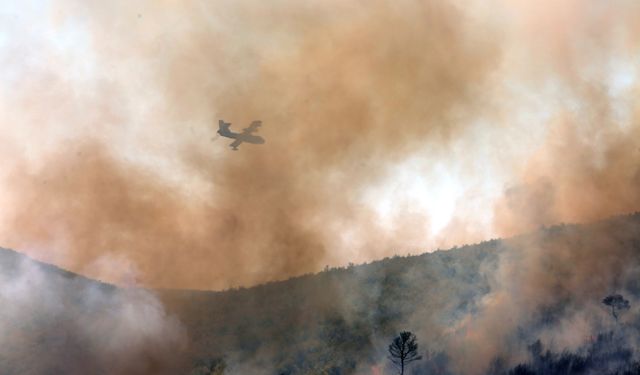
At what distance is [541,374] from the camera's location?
173 feet

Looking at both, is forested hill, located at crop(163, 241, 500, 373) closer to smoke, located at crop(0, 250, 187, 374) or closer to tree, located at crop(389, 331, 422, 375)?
tree, located at crop(389, 331, 422, 375)

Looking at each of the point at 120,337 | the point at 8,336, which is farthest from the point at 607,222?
the point at 8,336

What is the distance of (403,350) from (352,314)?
9.23 meters

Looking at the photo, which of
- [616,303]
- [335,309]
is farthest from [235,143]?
[616,303]

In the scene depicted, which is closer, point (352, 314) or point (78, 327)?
point (352, 314)

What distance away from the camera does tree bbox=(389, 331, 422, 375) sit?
53.8 m

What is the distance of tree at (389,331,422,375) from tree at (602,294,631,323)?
1409 centimetres

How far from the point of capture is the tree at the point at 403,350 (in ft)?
177

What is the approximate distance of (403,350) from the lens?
54000mm

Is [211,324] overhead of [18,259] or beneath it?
beneath

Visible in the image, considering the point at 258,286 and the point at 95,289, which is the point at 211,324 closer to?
the point at 258,286

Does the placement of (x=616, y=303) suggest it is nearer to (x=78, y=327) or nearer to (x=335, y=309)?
(x=335, y=309)

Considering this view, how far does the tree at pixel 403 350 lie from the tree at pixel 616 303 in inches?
555

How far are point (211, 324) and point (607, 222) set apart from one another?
34510 mm
